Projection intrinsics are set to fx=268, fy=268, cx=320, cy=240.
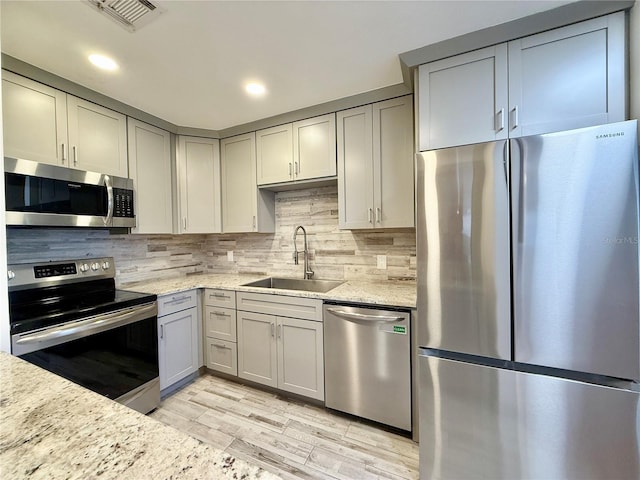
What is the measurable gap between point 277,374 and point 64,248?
192 cm

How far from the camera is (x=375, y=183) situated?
2109 millimetres

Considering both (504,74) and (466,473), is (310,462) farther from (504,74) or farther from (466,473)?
(504,74)

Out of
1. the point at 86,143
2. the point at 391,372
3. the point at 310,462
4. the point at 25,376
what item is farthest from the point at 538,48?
the point at 86,143

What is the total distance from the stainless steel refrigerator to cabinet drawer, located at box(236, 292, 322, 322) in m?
0.81

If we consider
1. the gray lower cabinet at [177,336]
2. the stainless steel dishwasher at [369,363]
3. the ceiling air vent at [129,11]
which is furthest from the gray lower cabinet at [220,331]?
the ceiling air vent at [129,11]

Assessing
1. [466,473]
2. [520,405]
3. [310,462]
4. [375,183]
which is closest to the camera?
[520,405]

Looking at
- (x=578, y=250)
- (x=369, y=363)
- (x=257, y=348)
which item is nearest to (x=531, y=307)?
(x=578, y=250)

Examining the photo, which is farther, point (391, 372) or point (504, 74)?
point (391, 372)

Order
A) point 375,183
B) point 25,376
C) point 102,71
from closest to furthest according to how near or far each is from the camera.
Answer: point 25,376, point 102,71, point 375,183

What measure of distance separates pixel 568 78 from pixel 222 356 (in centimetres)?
302

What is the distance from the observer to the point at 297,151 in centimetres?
242

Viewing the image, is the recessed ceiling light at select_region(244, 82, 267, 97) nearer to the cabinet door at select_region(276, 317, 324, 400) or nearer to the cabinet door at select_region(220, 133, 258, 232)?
the cabinet door at select_region(220, 133, 258, 232)

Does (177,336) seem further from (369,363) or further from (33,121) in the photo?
(33,121)

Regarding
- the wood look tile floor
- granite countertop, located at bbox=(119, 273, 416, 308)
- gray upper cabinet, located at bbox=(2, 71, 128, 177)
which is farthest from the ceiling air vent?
the wood look tile floor
